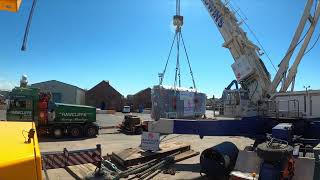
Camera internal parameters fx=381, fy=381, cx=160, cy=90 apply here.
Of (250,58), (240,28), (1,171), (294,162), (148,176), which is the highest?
(240,28)

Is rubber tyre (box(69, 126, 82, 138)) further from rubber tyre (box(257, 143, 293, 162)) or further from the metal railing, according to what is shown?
rubber tyre (box(257, 143, 293, 162))

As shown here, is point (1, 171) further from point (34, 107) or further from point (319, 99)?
point (34, 107)

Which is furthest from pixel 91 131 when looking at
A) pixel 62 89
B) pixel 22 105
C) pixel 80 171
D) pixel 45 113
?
pixel 62 89

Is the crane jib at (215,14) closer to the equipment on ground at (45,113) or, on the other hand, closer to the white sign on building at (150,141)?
the equipment on ground at (45,113)

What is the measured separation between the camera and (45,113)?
23.1 meters

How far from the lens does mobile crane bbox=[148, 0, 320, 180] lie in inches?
365

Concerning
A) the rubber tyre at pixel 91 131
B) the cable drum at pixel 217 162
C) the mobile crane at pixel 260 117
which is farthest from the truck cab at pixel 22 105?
the cable drum at pixel 217 162

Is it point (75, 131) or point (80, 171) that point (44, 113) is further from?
point (80, 171)

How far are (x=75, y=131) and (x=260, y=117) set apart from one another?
42.4 feet

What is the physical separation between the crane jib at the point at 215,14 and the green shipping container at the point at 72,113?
9.94 metres

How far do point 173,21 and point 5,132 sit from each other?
794 inches

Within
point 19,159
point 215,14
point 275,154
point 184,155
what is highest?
point 215,14

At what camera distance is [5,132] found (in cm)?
432

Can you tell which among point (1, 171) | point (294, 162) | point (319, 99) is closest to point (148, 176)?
point (294, 162)
